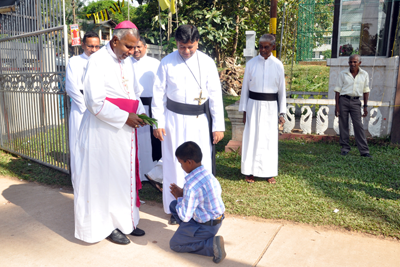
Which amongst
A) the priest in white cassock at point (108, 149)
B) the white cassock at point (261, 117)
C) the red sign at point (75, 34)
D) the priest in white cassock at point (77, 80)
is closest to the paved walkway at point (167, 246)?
the priest in white cassock at point (108, 149)

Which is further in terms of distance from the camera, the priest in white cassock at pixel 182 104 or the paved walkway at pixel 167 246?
the priest in white cassock at pixel 182 104

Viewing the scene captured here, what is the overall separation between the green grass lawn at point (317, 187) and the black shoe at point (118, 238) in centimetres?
122

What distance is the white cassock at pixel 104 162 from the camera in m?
3.34

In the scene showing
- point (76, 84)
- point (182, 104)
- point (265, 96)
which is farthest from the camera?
point (265, 96)

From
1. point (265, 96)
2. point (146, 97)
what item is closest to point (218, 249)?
point (265, 96)

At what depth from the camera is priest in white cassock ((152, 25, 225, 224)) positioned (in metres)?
3.90

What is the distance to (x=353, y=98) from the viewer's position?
6.66 m

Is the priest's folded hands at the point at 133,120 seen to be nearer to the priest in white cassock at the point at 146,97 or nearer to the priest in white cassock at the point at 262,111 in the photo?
the priest in white cassock at the point at 146,97

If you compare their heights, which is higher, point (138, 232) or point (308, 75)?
point (308, 75)

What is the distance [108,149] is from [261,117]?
8.24 feet

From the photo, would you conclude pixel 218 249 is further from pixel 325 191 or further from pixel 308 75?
pixel 308 75

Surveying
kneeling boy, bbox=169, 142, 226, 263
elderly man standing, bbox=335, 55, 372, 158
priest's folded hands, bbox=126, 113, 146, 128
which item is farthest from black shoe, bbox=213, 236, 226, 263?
elderly man standing, bbox=335, 55, 372, 158

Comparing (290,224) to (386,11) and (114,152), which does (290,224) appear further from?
(386,11)

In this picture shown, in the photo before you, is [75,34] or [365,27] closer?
[75,34]
